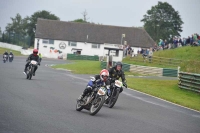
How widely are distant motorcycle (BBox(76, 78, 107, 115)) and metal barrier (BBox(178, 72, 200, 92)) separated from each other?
14.9m

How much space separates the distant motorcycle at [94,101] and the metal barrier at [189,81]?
49.0 ft

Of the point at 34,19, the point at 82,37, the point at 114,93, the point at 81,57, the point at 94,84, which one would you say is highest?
the point at 34,19

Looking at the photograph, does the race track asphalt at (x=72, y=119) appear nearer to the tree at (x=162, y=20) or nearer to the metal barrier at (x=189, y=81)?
the metal barrier at (x=189, y=81)

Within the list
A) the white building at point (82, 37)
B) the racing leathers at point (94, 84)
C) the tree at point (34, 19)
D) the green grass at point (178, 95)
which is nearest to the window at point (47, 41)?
the white building at point (82, 37)

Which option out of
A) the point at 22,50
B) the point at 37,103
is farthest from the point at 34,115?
Result: the point at 22,50

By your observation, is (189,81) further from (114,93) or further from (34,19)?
(34,19)

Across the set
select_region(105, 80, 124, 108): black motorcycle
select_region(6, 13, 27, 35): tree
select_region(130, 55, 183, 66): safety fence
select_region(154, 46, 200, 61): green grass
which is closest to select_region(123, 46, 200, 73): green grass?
select_region(154, 46, 200, 61): green grass

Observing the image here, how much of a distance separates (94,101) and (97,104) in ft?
0.50

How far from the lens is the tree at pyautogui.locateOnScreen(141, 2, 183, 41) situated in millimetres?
123875

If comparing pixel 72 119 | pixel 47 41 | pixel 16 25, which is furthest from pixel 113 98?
pixel 16 25

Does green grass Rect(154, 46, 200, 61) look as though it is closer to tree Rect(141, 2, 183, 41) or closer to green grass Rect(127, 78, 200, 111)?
green grass Rect(127, 78, 200, 111)

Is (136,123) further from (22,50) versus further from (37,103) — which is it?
(22,50)

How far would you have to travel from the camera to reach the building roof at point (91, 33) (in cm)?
10506

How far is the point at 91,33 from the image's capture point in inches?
4230
